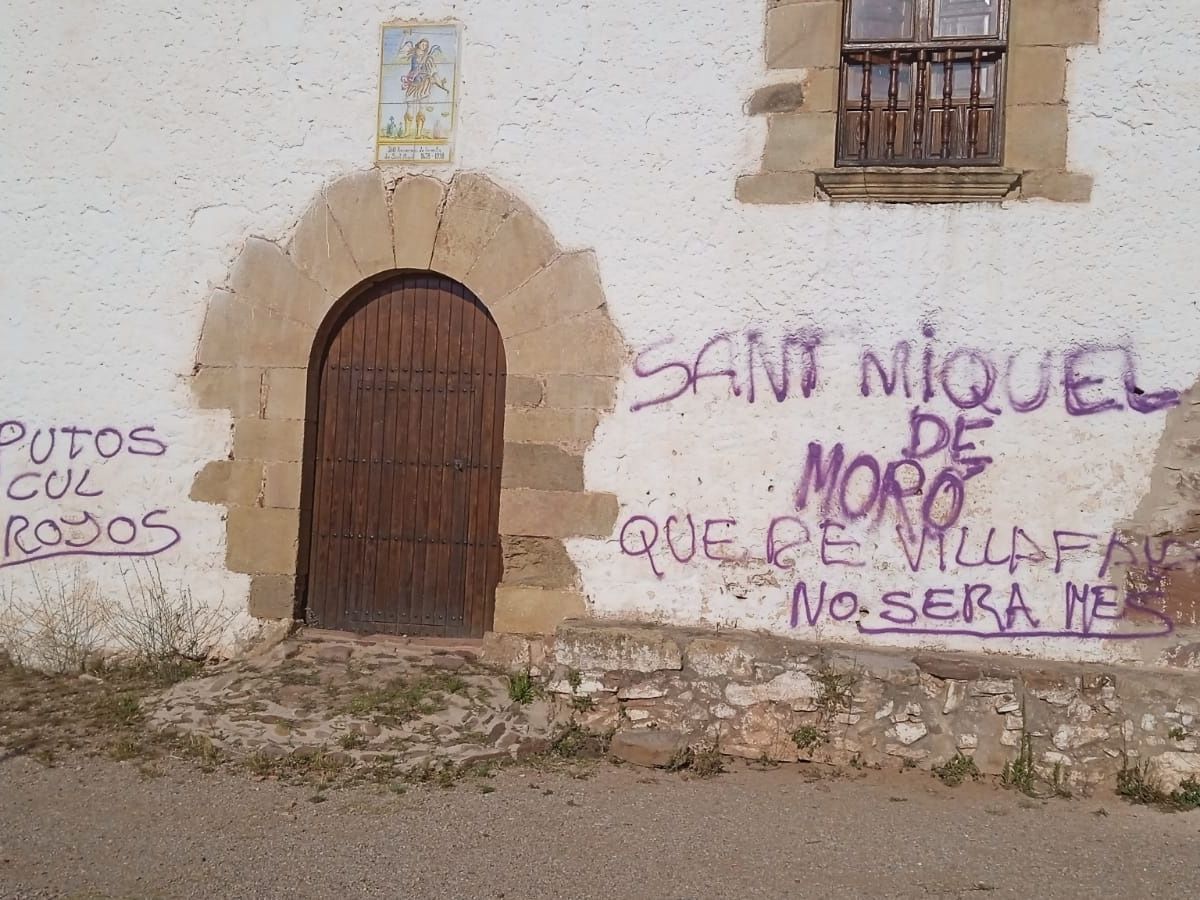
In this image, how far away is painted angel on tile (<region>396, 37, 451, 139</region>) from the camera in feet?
16.0

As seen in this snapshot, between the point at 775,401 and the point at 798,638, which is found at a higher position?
the point at 775,401

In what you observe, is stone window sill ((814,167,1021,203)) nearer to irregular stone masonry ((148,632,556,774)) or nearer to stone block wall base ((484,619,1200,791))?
Answer: stone block wall base ((484,619,1200,791))

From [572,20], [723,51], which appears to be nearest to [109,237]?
[572,20]

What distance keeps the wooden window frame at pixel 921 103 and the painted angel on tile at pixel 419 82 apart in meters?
2.04

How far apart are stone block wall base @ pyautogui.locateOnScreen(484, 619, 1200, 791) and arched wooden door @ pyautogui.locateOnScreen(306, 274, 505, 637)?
82 centimetres

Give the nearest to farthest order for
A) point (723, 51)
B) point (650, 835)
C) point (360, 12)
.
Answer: point (650, 835)
point (723, 51)
point (360, 12)

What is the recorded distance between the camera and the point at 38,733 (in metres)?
4.36

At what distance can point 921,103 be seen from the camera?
455cm

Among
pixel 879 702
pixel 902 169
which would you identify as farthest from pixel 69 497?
pixel 902 169

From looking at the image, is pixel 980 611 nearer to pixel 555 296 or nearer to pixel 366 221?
pixel 555 296

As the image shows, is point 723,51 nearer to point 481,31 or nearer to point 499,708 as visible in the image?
point 481,31

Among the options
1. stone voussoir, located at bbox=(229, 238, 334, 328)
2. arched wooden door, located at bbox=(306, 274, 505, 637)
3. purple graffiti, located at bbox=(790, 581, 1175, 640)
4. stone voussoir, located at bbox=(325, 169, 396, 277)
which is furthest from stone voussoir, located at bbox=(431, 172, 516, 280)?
purple graffiti, located at bbox=(790, 581, 1175, 640)

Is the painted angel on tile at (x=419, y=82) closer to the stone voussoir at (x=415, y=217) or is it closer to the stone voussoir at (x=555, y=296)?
the stone voussoir at (x=415, y=217)

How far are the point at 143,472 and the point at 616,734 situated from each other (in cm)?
284
